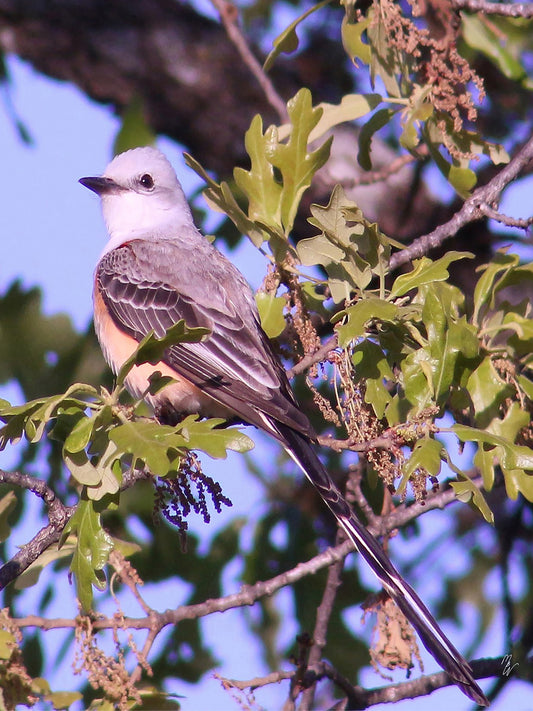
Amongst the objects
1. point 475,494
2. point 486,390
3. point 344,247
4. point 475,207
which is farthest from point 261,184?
point 475,494

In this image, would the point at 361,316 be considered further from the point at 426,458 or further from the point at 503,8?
the point at 503,8

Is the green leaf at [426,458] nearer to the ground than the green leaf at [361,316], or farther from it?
nearer to the ground

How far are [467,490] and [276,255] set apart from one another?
4.49ft

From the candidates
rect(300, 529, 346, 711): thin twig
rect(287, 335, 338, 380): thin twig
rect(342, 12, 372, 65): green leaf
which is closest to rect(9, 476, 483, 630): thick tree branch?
rect(300, 529, 346, 711): thin twig

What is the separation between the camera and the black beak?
20.8 ft

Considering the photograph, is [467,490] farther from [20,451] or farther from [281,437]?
[20,451]

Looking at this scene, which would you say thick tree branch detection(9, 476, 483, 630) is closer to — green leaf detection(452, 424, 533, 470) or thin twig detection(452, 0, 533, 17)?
green leaf detection(452, 424, 533, 470)

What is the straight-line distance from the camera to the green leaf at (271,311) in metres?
4.38

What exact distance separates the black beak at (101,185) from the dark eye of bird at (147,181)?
0.16 m

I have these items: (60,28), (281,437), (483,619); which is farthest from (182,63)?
(483,619)

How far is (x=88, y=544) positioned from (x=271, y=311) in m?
1.33

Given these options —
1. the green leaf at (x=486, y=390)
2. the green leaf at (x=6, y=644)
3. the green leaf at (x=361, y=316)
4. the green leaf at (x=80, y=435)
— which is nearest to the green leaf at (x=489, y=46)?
the green leaf at (x=486, y=390)

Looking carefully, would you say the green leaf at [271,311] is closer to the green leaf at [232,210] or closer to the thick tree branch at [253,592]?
the green leaf at [232,210]

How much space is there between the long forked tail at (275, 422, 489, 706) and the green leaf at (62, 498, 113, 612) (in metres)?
1.12
